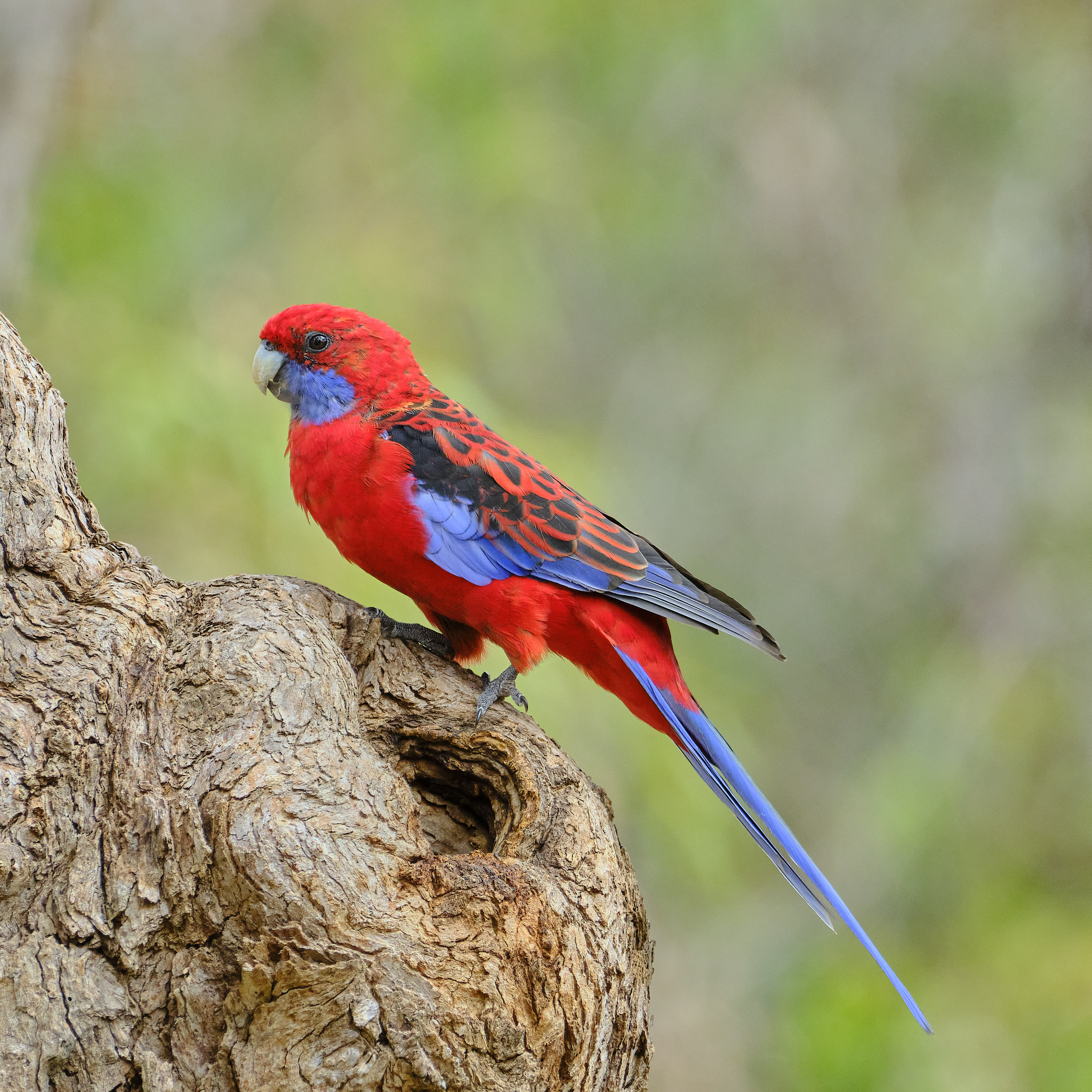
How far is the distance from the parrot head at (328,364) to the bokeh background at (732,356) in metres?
1.78

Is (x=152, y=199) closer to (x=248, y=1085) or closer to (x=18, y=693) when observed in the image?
(x=18, y=693)

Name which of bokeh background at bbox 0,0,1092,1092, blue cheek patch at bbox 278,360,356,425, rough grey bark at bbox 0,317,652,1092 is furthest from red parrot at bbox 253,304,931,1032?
bokeh background at bbox 0,0,1092,1092

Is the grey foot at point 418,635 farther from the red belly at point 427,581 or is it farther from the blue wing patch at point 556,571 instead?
the blue wing patch at point 556,571

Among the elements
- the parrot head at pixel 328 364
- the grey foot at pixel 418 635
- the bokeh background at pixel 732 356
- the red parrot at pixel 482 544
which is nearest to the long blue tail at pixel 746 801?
the red parrot at pixel 482 544

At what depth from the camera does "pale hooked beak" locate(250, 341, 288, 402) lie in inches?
145

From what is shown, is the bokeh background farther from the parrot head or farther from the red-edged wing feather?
the red-edged wing feather

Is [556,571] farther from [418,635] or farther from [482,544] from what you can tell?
[418,635]

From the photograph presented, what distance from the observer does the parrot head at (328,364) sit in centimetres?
362

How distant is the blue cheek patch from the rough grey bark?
2.89 ft

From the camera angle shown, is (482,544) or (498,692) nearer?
(498,692)

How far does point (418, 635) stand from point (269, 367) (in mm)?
1027

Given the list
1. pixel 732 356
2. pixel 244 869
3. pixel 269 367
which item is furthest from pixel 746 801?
pixel 732 356

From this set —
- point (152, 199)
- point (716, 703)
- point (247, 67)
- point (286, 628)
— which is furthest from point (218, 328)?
point (286, 628)

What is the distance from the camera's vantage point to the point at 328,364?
3.65m
